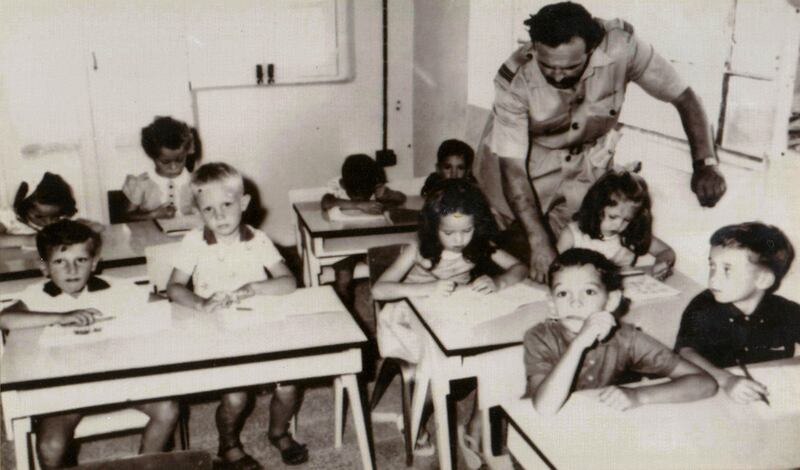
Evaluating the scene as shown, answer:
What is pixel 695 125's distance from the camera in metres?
2.25

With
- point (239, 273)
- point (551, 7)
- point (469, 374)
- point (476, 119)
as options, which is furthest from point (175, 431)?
point (476, 119)

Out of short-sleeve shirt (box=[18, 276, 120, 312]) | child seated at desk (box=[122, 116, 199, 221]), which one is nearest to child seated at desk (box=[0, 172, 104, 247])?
child seated at desk (box=[122, 116, 199, 221])

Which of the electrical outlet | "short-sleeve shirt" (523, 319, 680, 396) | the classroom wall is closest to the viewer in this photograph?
"short-sleeve shirt" (523, 319, 680, 396)

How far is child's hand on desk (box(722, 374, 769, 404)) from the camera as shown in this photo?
1.63m

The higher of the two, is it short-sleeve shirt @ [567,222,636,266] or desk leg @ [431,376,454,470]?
short-sleeve shirt @ [567,222,636,266]

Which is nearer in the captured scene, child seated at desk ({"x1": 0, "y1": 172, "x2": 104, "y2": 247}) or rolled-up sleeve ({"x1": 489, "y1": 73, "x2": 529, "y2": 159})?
rolled-up sleeve ({"x1": 489, "y1": 73, "x2": 529, "y2": 159})

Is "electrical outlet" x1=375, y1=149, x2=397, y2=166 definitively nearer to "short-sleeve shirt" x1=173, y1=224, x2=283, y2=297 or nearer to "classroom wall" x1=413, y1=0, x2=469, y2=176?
"classroom wall" x1=413, y1=0, x2=469, y2=176

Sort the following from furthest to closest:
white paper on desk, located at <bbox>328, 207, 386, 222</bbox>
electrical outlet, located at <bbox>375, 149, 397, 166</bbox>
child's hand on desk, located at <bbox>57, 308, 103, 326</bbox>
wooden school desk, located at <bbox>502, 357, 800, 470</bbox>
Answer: electrical outlet, located at <bbox>375, 149, 397, 166</bbox>
white paper on desk, located at <bbox>328, 207, 386, 222</bbox>
child's hand on desk, located at <bbox>57, 308, 103, 326</bbox>
wooden school desk, located at <bbox>502, 357, 800, 470</bbox>

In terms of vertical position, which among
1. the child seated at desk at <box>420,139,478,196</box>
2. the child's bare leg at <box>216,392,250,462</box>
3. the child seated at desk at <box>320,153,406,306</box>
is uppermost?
the child seated at desk at <box>420,139,478,196</box>

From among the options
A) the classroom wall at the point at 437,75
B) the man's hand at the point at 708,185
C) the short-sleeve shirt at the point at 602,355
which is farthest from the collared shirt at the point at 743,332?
the classroom wall at the point at 437,75

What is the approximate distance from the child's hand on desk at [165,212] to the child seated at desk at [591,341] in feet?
6.63

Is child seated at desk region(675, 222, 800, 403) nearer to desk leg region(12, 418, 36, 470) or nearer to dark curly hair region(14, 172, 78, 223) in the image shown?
desk leg region(12, 418, 36, 470)

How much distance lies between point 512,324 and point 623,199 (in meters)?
0.66

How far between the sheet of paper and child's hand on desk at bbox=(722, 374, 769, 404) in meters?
2.09
